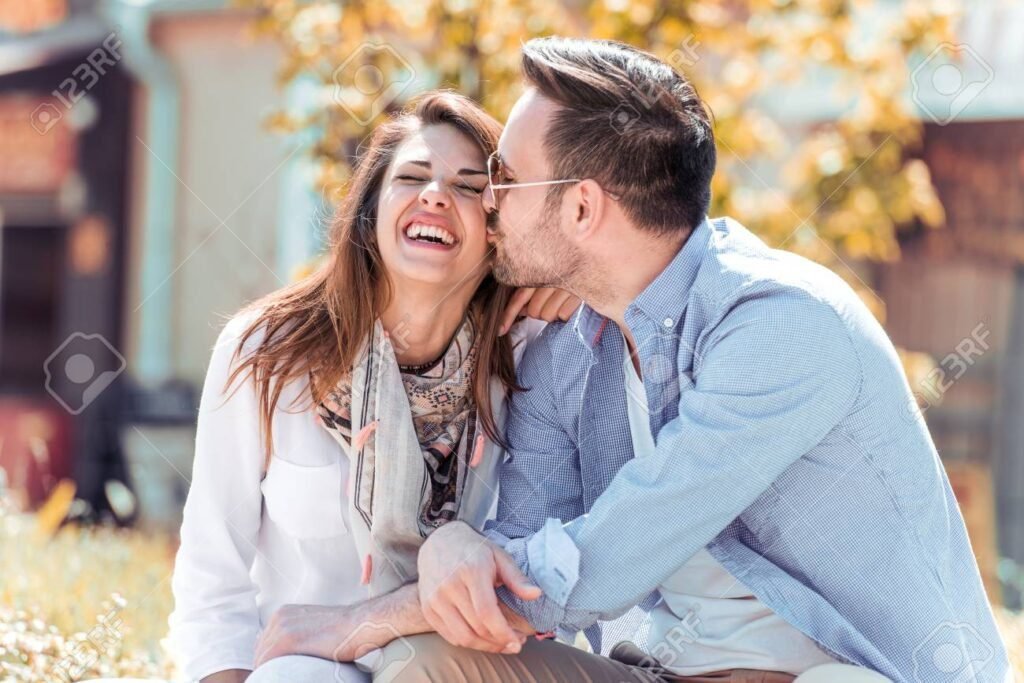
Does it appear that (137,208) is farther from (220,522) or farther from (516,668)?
(516,668)

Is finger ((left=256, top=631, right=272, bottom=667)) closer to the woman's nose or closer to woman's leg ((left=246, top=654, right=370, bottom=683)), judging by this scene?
woman's leg ((left=246, top=654, right=370, bottom=683))

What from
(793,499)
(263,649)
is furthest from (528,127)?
(263,649)

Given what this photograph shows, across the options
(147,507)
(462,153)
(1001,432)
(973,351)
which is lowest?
(147,507)

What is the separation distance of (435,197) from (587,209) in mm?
359

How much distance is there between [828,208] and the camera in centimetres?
466

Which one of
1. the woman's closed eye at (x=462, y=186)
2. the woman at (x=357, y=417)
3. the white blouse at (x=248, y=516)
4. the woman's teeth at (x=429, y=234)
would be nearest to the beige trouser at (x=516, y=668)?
the woman at (x=357, y=417)

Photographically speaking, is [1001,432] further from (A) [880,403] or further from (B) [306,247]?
(A) [880,403]

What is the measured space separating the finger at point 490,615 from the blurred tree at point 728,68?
2.45 metres

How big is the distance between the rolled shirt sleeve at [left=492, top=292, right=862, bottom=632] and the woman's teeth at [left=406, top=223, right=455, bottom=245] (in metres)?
0.76

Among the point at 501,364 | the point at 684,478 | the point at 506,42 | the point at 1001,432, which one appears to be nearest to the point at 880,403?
the point at 684,478

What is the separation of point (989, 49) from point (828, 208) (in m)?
2.30

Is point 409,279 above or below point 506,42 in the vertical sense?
below

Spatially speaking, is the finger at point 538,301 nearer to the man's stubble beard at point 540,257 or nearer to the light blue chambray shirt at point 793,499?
the man's stubble beard at point 540,257

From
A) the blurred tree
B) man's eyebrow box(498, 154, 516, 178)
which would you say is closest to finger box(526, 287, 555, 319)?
man's eyebrow box(498, 154, 516, 178)
